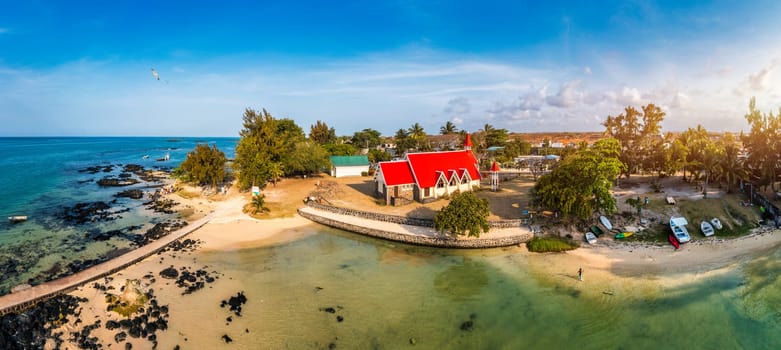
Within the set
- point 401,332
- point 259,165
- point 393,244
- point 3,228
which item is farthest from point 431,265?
point 3,228

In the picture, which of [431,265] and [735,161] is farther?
[735,161]

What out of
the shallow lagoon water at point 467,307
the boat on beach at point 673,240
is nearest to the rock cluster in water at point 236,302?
the shallow lagoon water at point 467,307

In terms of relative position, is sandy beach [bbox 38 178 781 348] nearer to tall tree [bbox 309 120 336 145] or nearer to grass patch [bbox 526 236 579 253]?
grass patch [bbox 526 236 579 253]

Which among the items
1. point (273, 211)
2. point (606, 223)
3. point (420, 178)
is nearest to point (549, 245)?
point (606, 223)

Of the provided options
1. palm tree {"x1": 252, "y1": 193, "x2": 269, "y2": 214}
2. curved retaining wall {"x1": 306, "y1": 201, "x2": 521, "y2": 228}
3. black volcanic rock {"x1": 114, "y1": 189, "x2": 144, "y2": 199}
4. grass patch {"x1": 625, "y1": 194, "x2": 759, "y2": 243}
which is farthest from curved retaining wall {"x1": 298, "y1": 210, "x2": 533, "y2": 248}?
black volcanic rock {"x1": 114, "y1": 189, "x2": 144, "y2": 199}

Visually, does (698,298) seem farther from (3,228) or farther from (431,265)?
(3,228)

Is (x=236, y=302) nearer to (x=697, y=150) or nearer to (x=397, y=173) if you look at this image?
(x=397, y=173)

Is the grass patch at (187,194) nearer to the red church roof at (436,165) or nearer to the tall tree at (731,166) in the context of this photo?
the red church roof at (436,165)
